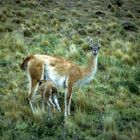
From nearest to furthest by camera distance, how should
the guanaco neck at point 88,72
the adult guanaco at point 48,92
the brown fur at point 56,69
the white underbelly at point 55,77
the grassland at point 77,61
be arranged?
the grassland at point 77,61 < the brown fur at point 56,69 < the adult guanaco at point 48,92 < the white underbelly at point 55,77 < the guanaco neck at point 88,72

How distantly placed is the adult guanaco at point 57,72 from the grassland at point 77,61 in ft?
1.87

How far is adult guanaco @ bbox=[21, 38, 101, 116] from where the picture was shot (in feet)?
33.5

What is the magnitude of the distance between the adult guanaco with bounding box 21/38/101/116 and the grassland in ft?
1.87

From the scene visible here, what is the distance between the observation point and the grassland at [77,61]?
29.8ft

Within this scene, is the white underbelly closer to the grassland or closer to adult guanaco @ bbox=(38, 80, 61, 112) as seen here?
adult guanaco @ bbox=(38, 80, 61, 112)

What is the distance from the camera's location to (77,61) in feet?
53.1

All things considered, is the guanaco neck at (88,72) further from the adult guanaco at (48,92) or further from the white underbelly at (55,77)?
the adult guanaco at (48,92)

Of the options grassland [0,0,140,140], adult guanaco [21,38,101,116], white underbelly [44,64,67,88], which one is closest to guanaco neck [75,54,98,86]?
adult guanaco [21,38,101,116]

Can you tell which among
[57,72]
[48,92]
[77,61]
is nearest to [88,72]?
[57,72]

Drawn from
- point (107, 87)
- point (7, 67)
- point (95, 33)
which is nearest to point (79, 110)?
point (107, 87)

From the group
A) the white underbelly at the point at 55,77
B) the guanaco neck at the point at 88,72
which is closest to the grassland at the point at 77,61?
the guanaco neck at the point at 88,72

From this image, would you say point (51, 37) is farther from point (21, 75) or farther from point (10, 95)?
point (10, 95)

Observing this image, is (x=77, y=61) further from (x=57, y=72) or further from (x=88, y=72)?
(x=57, y=72)

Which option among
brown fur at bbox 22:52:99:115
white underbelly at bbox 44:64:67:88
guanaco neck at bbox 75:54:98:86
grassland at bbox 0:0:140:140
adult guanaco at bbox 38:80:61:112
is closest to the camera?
grassland at bbox 0:0:140:140
